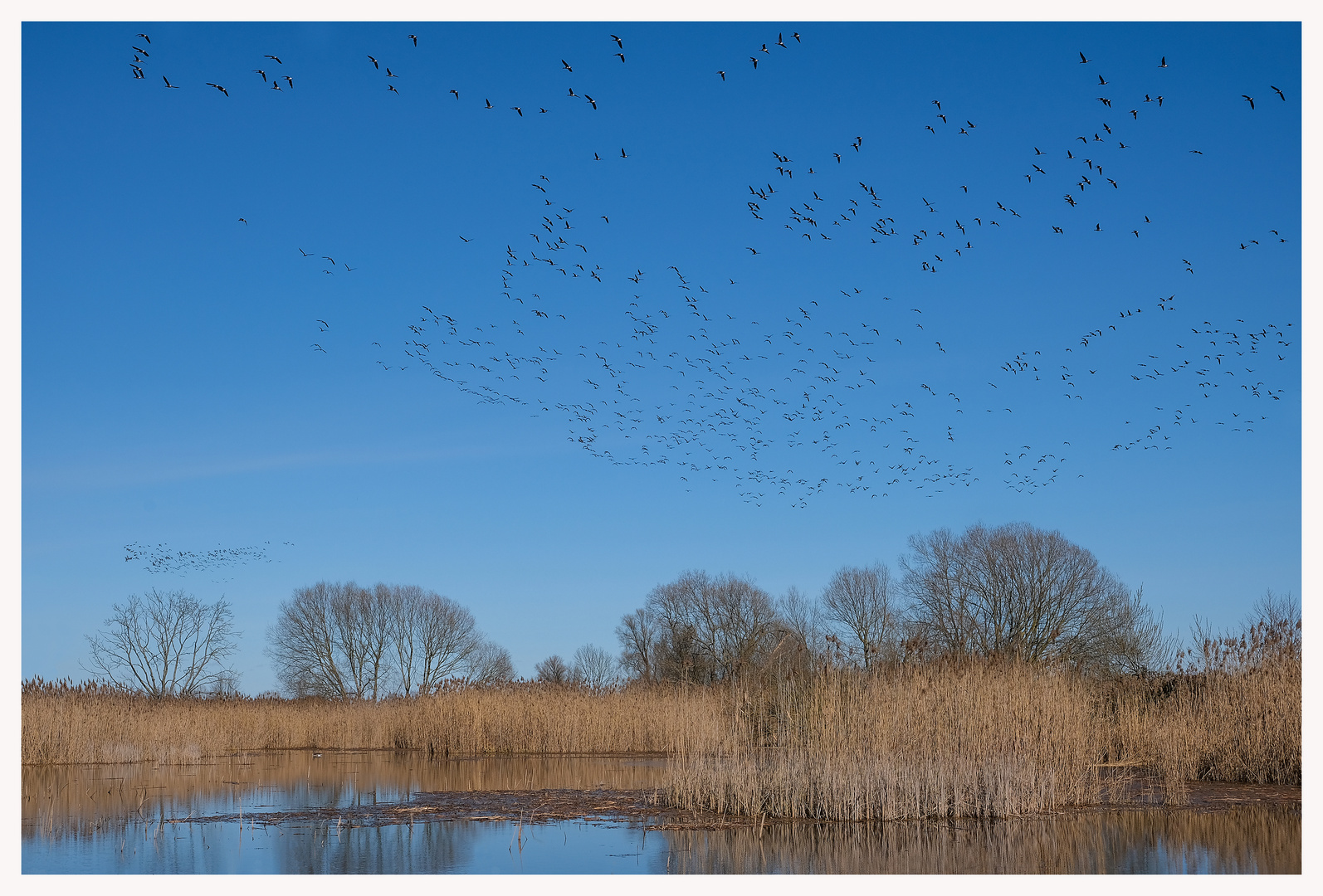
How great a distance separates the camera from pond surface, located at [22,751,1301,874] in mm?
10109

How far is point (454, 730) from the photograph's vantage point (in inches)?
1139

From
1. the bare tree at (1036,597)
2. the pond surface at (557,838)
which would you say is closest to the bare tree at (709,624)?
the bare tree at (1036,597)

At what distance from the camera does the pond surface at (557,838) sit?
1011 centimetres

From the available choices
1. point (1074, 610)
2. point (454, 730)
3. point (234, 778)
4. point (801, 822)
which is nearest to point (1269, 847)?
point (801, 822)

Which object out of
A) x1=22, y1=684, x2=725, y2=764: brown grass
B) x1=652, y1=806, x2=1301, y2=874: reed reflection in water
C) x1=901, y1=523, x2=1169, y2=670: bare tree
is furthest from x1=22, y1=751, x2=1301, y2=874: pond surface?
x1=901, y1=523, x2=1169, y2=670: bare tree

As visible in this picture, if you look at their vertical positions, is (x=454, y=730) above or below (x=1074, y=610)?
below

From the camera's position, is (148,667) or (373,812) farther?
(148,667)

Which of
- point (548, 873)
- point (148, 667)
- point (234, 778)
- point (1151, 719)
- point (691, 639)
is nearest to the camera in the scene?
point (548, 873)

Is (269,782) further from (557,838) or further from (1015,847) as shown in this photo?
(1015,847)

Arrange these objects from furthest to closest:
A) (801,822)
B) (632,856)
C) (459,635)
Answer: (459,635) < (801,822) < (632,856)

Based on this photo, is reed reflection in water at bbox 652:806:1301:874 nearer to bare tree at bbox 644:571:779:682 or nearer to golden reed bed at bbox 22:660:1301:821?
golden reed bed at bbox 22:660:1301:821

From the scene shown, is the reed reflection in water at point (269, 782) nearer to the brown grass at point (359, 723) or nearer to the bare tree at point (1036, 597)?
the brown grass at point (359, 723)

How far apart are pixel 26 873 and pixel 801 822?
8.24 m

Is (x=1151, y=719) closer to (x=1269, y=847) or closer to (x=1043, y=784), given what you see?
(x=1043, y=784)
